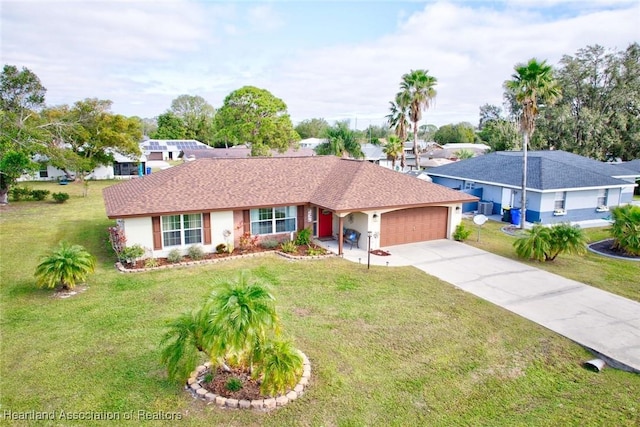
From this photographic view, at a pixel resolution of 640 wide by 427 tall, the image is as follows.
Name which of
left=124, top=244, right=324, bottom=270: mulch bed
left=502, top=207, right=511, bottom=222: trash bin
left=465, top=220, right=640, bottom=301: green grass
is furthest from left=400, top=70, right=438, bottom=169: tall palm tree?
left=124, top=244, right=324, bottom=270: mulch bed

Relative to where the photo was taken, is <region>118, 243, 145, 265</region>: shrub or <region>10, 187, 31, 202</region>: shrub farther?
<region>10, 187, 31, 202</region>: shrub

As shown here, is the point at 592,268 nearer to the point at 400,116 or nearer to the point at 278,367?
the point at 278,367

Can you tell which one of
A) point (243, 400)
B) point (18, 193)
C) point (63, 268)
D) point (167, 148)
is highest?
point (167, 148)

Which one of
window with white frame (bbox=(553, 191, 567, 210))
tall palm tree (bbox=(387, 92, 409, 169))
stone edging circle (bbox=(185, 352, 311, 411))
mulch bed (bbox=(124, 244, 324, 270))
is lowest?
stone edging circle (bbox=(185, 352, 311, 411))

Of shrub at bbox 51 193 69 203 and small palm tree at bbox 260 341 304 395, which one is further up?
shrub at bbox 51 193 69 203

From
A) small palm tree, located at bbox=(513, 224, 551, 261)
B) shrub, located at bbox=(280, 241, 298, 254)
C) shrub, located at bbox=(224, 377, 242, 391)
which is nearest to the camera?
shrub, located at bbox=(224, 377, 242, 391)

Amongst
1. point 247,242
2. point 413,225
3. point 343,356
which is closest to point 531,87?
point 413,225

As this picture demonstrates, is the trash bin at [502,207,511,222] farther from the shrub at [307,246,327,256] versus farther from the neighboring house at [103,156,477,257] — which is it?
the shrub at [307,246,327,256]

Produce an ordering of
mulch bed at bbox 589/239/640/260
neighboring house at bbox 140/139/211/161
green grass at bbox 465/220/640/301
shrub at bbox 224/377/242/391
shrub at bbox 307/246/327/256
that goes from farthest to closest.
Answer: neighboring house at bbox 140/139/211/161 < mulch bed at bbox 589/239/640/260 < shrub at bbox 307/246/327/256 < green grass at bbox 465/220/640/301 < shrub at bbox 224/377/242/391
